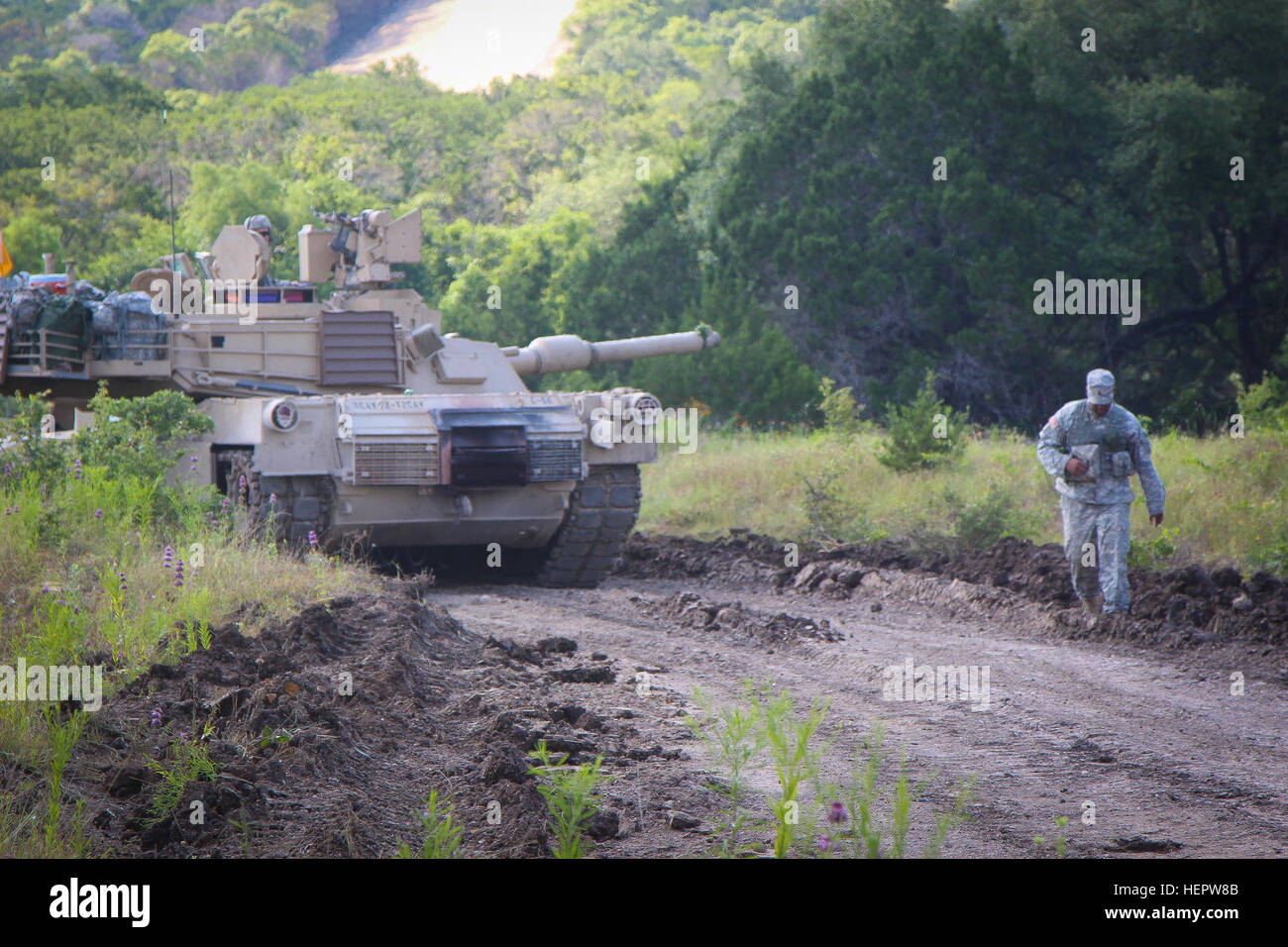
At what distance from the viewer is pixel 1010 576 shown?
37.2 ft

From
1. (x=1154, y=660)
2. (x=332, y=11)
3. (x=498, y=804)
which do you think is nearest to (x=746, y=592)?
(x=1154, y=660)

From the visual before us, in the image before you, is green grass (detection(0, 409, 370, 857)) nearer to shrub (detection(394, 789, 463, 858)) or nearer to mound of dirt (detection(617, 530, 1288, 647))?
shrub (detection(394, 789, 463, 858))

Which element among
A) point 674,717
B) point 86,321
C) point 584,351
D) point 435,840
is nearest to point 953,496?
point 584,351

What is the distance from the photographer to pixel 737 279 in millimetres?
25469

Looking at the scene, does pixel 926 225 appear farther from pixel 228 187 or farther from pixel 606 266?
pixel 228 187

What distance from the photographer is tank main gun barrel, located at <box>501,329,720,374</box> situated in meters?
14.3

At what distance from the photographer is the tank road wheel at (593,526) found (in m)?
11.9

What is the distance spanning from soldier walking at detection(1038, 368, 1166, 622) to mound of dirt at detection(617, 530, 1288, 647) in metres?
0.25

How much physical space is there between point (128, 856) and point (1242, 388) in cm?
2282

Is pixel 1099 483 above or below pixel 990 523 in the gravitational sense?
above

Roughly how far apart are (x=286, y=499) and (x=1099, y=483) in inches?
226

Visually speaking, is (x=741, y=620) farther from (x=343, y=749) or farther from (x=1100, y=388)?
(x=343, y=749)

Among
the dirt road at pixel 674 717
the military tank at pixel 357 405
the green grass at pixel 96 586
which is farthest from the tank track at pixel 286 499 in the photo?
the dirt road at pixel 674 717
